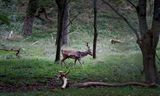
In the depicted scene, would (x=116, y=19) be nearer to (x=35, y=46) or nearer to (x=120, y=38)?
(x=120, y=38)

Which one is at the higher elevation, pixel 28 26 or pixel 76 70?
pixel 28 26

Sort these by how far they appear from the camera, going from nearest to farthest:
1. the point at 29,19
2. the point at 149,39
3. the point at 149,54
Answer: the point at 149,39, the point at 149,54, the point at 29,19

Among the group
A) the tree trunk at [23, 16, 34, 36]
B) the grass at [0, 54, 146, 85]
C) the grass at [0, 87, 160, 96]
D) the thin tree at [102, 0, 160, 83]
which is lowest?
the grass at [0, 87, 160, 96]

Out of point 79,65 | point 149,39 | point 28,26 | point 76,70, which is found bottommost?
point 76,70

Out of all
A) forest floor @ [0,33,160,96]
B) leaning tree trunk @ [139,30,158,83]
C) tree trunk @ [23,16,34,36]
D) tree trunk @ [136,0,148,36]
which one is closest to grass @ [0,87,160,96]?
forest floor @ [0,33,160,96]

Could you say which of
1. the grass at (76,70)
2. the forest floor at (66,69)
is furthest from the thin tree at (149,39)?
the grass at (76,70)

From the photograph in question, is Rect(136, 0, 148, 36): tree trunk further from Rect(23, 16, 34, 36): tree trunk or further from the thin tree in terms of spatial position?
Rect(23, 16, 34, 36): tree trunk

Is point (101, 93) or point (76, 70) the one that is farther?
point (76, 70)

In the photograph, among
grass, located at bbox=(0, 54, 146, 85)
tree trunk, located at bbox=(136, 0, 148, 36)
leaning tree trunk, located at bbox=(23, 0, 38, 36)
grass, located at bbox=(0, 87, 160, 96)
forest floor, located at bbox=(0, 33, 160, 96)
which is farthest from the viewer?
leaning tree trunk, located at bbox=(23, 0, 38, 36)

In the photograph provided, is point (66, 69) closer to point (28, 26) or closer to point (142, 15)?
point (142, 15)

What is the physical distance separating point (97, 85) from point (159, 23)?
3.35 meters

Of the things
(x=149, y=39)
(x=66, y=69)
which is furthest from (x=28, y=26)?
(x=149, y=39)

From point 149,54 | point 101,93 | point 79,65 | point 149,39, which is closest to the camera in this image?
point 101,93

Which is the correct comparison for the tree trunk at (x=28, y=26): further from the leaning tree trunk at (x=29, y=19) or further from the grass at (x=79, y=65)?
the grass at (x=79, y=65)
